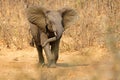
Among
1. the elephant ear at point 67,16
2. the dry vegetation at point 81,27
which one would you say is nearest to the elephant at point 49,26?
the elephant ear at point 67,16

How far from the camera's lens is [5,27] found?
11055 millimetres

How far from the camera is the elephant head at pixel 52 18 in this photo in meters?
8.01

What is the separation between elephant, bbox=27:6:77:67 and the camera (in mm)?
8094

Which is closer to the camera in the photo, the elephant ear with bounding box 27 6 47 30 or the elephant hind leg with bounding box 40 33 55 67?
the elephant hind leg with bounding box 40 33 55 67

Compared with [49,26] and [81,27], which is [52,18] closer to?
[49,26]

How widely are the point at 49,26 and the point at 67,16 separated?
0.56m

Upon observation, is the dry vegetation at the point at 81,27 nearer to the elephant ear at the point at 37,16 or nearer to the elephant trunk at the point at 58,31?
the elephant ear at the point at 37,16

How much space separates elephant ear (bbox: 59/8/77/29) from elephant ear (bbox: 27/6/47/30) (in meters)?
0.34

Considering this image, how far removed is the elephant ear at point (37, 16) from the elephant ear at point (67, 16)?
1.11 ft

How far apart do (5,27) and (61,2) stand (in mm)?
1718

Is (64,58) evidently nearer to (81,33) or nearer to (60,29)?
(81,33)

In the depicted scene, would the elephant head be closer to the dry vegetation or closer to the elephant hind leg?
the elephant hind leg

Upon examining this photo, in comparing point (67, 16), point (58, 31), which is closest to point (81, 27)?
point (67, 16)

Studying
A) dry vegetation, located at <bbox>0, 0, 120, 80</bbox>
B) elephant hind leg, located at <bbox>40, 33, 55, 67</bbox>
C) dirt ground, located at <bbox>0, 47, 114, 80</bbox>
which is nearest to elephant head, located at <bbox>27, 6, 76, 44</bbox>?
elephant hind leg, located at <bbox>40, 33, 55, 67</bbox>
